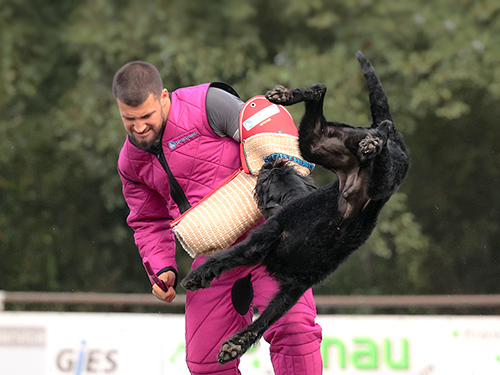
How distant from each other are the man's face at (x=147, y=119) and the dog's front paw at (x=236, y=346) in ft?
3.18

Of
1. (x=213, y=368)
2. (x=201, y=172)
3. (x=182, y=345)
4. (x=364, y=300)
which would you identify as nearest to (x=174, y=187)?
(x=201, y=172)

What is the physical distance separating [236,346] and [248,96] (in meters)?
5.40

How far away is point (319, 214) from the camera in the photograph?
1.91 meters

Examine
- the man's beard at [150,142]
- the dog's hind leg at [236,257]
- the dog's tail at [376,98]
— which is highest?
the dog's tail at [376,98]

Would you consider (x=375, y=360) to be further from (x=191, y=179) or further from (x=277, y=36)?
(x=277, y=36)

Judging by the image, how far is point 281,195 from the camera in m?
2.04

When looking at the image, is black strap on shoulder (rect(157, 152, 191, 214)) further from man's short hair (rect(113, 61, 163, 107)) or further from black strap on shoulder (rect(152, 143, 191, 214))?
man's short hair (rect(113, 61, 163, 107))

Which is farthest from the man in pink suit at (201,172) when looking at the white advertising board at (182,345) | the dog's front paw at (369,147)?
the white advertising board at (182,345)

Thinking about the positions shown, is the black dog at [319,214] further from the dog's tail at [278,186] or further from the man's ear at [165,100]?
the man's ear at [165,100]

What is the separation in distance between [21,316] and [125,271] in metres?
3.46

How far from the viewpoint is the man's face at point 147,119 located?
2.46 m

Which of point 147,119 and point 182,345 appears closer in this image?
point 147,119

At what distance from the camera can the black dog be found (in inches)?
69.3

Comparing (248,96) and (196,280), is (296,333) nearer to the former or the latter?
(196,280)
